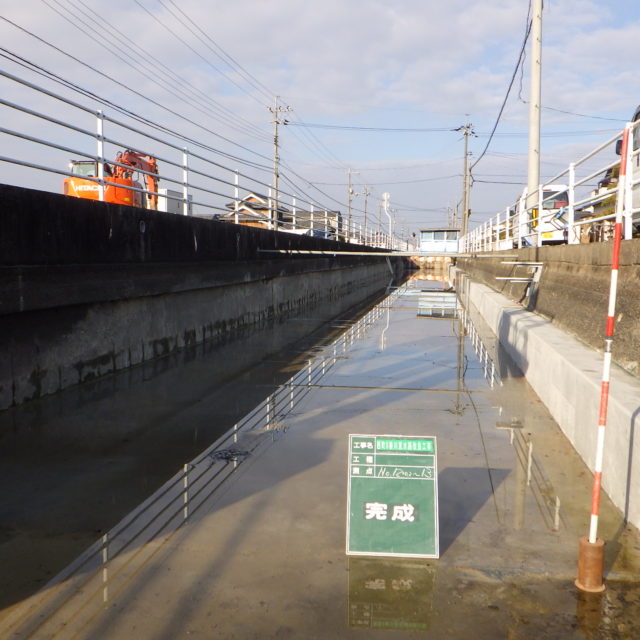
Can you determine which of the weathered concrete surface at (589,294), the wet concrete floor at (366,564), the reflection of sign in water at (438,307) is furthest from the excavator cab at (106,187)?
the wet concrete floor at (366,564)

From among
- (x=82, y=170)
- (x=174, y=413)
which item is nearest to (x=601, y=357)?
(x=174, y=413)

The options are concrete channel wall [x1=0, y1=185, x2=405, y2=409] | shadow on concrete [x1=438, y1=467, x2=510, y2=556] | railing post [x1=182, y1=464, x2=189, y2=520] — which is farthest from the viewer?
concrete channel wall [x1=0, y1=185, x2=405, y2=409]

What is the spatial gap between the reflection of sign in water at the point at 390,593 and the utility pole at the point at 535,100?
1312cm

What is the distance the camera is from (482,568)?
12.0ft

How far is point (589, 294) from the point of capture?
7.73m

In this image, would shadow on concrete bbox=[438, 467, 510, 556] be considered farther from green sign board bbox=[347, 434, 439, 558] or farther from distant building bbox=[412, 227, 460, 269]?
distant building bbox=[412, 227, 460, 269]

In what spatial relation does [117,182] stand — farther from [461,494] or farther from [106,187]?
[461,494]

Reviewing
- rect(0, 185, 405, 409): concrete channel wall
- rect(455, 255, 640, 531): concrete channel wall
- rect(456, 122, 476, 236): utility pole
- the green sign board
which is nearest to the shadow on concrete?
the green sign board

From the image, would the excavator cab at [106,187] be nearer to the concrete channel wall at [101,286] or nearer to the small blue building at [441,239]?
the concrete channel wall at [101,286]

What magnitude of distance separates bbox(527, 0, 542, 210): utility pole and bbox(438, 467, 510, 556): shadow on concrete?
1138cm

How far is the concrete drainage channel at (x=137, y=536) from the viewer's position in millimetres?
3154

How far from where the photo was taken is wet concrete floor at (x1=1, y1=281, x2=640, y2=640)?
309 centimetres

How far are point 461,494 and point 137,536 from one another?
2326mm

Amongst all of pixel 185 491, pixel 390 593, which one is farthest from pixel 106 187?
pixel 390 593
